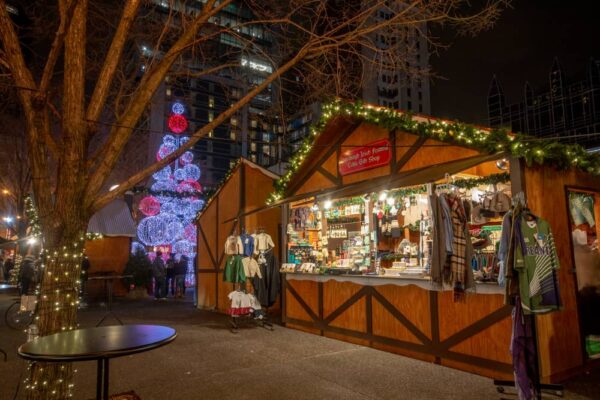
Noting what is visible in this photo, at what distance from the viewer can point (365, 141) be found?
26.6 feet

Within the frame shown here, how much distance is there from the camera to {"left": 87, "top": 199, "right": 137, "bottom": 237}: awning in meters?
17.5

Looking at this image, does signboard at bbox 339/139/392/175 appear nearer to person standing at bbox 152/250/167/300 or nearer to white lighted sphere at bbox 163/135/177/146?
person standing at bbox 152/250/167/300

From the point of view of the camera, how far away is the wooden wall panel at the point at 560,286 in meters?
5.07

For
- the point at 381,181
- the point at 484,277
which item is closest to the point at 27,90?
the point at 381,181

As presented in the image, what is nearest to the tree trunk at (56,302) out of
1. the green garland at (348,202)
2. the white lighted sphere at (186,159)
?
the green garland at (348,202)

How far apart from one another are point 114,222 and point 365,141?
14.0m

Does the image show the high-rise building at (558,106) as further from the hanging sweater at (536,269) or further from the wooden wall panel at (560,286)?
the hanging sweater at (536,269)

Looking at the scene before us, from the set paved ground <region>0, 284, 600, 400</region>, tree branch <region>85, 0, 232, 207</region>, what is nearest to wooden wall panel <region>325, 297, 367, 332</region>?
paved ground <region>0, 284, 600, 400</region>

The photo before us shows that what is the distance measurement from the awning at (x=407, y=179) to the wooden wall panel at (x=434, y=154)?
0.12 meters

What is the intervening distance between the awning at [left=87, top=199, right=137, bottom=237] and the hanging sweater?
54.1ft

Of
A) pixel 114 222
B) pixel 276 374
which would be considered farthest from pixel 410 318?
Answer: pixel 114 222

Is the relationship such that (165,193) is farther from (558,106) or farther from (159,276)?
(558,106)

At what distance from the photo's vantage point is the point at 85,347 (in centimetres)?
300

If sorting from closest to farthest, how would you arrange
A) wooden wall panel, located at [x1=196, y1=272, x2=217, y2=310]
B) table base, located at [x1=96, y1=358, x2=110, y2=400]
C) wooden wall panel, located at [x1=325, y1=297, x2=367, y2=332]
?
table base, located at [x1=96, y1=358, x2=110, y2=400]
wooden wall panel, located at [x1=325, y1=297, x2=367, y2=332]
wooden wall panel, located at [x1=196, y1=272, x2=217, y2=310]
